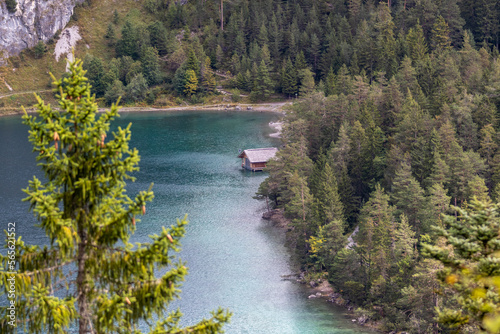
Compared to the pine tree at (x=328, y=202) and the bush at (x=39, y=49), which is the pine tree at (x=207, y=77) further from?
the pine tree at (x=328, y=202)

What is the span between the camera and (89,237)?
14.0 meters

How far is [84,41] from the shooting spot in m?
167

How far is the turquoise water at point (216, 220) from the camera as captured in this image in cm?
4878

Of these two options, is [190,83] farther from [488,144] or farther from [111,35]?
[488,144]

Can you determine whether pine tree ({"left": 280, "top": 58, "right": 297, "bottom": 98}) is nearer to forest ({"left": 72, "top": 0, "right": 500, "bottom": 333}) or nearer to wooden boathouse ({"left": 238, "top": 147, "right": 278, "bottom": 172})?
forest ({"left": 72, "top": 0, "right": 500, "bottom": 333})

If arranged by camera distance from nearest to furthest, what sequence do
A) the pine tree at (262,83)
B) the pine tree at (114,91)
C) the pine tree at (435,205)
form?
the pine tree at (435,205), the pine tree at (114,91), the pine tree at (262,83)

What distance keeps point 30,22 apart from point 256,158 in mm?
103217

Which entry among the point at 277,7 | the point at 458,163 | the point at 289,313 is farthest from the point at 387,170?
the point at 277,7

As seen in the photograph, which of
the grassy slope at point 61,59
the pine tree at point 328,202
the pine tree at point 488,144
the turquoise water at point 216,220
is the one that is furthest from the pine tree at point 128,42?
the pine tree at point 488,144

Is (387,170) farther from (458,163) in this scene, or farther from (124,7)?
(124,7)

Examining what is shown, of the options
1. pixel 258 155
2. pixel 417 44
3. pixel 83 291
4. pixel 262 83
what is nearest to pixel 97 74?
pixel 262 83

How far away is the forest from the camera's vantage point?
39.9 metres

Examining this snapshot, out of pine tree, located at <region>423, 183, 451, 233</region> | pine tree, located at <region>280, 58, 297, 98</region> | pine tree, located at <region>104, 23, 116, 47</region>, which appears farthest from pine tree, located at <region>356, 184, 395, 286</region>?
pine tree, located at <region>104, 23, 116, 47</region>

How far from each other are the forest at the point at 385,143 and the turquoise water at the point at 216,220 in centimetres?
399
